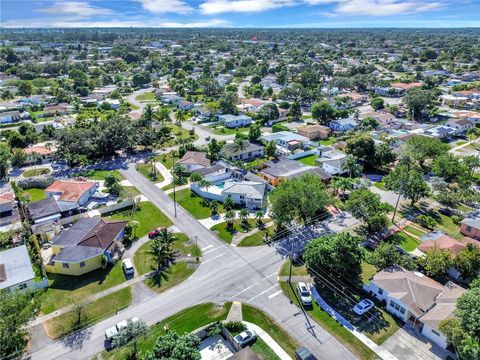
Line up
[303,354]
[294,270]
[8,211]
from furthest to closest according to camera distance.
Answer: [8,211], [294,270], [303,354]

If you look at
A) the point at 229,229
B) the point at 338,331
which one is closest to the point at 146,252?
the point at 229,229

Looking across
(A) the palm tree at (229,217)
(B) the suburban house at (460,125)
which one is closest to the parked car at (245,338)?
(A) the palm tree at (229,217)

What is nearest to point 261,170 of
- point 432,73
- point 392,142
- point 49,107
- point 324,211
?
point 324,211

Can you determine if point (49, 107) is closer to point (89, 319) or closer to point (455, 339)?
point (89, 319)

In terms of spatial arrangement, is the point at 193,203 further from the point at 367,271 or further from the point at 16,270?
the point at 367,271

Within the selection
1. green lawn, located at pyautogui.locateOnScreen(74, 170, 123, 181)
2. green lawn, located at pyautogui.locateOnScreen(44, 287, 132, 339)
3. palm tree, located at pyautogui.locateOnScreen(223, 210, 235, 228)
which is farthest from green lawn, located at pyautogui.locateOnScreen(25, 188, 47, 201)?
palm tree, located at pyautogui.locateOnScreen(223, 210, 235, 228)

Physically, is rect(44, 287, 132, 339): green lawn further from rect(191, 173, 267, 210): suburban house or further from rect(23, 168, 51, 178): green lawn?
rect(23, 168, 51, 178): green lawn
